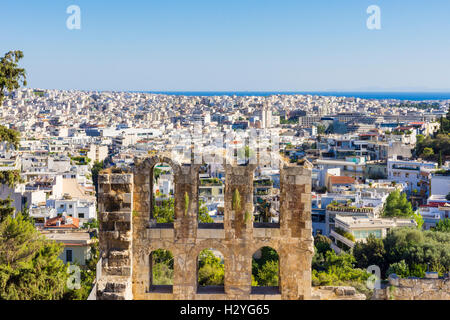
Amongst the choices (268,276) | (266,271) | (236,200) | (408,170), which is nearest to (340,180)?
(408,170)

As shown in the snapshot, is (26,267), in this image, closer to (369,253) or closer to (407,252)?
(407,252)

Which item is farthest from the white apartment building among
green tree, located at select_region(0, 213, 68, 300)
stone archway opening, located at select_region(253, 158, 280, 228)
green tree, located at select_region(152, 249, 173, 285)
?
green tree, located at select_region(0, 213, 68, 300)

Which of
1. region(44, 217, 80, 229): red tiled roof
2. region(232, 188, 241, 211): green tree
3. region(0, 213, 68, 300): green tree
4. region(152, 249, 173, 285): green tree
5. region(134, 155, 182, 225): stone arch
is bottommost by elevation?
region(44, 217, 80, 229): red tiled roof

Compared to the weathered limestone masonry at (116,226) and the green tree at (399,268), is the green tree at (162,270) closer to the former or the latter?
the weathered limestone masonry at (116,226)

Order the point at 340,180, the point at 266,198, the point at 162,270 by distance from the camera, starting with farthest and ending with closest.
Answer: the point at 340,180 → the point at 266,198 → the point at 162,270

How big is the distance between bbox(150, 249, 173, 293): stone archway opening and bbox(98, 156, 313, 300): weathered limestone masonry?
299mm

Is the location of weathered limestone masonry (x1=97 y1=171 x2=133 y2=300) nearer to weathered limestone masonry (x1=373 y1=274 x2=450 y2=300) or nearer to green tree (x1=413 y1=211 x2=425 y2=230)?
weathered limestone masonry (x1=373 y1=274 x2=450 y2=300)

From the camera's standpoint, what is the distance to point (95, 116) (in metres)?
166

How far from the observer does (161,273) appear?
50.4ft

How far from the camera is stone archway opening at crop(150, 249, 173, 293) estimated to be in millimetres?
8837

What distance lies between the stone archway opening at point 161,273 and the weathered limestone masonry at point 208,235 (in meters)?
0.30

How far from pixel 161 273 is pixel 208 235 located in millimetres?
7333
